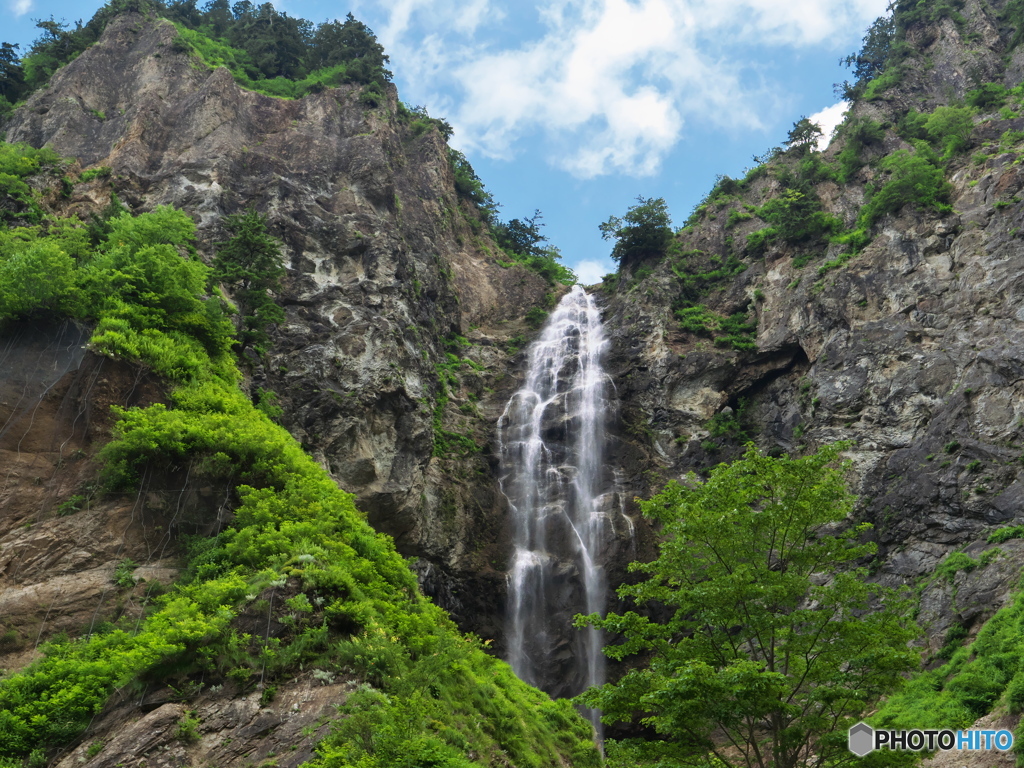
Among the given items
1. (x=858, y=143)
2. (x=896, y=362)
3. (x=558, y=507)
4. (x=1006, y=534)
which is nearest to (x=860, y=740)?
(x=1006, y=534)

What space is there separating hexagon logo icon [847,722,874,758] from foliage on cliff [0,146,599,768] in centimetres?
580

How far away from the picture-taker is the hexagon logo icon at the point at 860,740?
32.3ft

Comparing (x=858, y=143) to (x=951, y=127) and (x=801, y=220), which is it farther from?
(x=801, y=220)

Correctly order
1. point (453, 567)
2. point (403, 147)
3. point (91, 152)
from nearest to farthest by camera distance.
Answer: point (453, 567) → point (91, 152) → point (403, 147)

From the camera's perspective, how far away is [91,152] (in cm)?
3422

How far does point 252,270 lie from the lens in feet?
77.5

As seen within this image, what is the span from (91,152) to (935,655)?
40.8 m

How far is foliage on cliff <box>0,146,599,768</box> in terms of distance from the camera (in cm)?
1088

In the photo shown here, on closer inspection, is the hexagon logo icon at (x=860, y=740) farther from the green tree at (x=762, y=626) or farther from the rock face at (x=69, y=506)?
the rock face at (x=69, y=506)

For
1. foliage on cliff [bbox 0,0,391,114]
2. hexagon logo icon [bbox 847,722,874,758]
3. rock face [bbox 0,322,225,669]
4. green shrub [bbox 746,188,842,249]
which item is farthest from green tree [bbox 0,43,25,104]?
hexagon logo icon [bbox 847,722,874,758]

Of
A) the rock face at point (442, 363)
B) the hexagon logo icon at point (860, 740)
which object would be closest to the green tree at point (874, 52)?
the rock face at point (442, 363)

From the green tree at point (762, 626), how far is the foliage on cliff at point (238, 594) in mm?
3349

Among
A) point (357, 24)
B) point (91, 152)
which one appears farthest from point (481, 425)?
point (357, 24)

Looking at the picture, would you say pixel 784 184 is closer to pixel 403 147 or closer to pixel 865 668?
pixel 403 147
